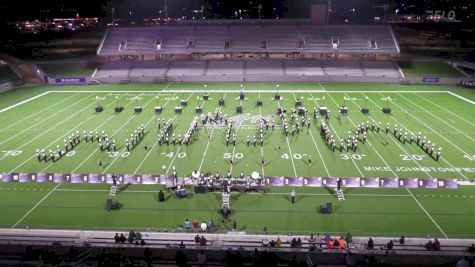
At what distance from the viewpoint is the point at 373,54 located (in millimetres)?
50219

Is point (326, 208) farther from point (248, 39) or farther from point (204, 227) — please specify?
point (248, 39)

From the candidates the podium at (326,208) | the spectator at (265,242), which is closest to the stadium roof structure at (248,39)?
the podium at (326,208)

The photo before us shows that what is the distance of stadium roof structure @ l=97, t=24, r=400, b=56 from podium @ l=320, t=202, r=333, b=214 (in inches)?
1453

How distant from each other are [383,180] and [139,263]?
1146cm

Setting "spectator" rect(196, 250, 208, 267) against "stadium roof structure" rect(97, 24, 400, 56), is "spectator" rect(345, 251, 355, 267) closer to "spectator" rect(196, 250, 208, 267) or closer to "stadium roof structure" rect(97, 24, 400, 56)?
"spectator" rect(196, 250, 208, 267)

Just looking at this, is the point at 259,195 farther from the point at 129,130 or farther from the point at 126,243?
the point at 129,130

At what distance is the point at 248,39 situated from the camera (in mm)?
53719

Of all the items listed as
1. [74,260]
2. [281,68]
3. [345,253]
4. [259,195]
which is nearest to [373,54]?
[281,68]

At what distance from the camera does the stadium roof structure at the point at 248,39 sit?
5125 cm

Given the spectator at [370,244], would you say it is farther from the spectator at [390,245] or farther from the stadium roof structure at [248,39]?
the stadium roof structure at [248,39]

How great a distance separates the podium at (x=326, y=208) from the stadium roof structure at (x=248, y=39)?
36905mm

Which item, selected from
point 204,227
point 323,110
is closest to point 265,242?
point 204,227

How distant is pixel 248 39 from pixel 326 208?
41.0 meters

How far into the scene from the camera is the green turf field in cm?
1544
